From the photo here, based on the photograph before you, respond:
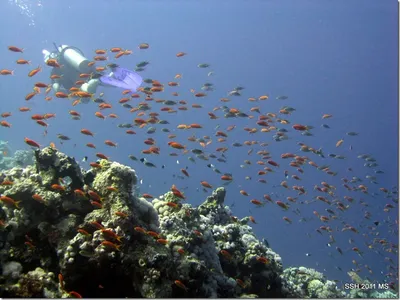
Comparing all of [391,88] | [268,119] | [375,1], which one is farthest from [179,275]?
[391,88]

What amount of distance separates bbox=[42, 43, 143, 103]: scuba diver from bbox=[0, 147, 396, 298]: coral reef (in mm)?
5805

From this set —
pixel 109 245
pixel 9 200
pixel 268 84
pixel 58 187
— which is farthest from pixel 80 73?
pixel 268 84

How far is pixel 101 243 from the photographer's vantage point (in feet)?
14.4

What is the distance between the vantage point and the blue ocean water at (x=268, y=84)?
221 ft

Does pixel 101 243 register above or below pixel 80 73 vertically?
below

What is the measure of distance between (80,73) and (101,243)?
35.0 ft

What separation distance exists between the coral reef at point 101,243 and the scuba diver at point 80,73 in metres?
5.80

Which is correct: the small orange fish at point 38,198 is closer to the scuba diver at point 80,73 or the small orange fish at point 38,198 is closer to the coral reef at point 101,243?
the coral reef at point 101,243

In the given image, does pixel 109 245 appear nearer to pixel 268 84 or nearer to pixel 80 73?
pixel 80 73

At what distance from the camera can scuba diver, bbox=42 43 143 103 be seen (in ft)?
37.0

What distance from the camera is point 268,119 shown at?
434 inches

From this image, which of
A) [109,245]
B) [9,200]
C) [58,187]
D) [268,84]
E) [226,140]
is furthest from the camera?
[268,84]

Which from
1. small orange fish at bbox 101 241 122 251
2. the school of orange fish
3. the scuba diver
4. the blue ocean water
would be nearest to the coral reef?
small orange fish at bbox 101 241 122 251

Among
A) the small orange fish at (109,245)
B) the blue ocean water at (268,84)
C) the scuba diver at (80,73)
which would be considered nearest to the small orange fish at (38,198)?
Answer: the small orange fish at (109,245)
